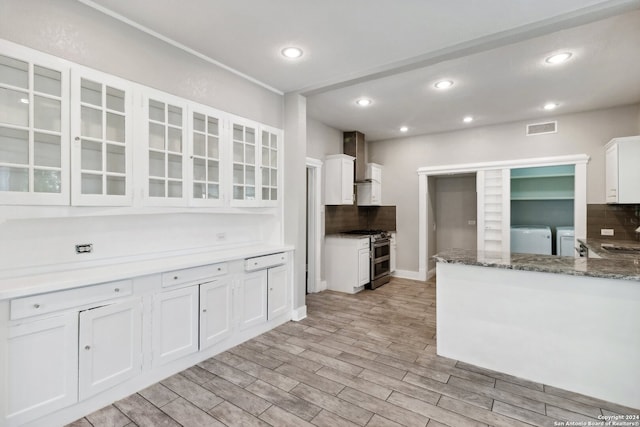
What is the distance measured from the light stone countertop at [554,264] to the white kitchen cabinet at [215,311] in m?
2.04

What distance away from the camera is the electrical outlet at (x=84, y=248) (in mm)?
2352

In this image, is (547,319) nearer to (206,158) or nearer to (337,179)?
(206,158)

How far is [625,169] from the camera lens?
3.97 metres

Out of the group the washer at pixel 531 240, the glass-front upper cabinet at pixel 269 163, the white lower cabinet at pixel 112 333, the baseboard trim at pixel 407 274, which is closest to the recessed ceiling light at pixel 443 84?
the glass-front upper cabinet at pixel 269 163

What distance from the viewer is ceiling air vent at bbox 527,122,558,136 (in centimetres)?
478

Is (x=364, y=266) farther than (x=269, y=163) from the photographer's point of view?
Yes

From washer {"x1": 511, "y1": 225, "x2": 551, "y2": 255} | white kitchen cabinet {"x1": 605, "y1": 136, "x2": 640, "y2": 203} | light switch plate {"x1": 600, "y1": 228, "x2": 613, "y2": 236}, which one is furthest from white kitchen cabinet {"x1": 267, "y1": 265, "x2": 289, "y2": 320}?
light switch plate {"x1": 600, "y1": 228, "x2": 613, "y2": 236}

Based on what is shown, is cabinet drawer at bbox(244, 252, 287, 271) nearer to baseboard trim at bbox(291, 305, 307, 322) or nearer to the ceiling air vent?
baseboard trim at bbox(291, 305, 307, 322)

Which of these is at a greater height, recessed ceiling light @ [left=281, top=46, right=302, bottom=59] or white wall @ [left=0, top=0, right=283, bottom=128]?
recessed ceiling light @ [left=281, top=46, right=302, bottom=59]

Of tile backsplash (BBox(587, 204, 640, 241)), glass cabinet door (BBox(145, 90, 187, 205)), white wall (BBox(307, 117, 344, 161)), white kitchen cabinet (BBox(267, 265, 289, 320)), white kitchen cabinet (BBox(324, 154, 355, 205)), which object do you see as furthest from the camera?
white kitchen cabinet (BBox(324, 154, 355, 205))

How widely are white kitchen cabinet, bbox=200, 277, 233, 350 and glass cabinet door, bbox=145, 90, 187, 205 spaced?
844 mm

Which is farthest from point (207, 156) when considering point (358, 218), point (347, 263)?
point (358, 218)

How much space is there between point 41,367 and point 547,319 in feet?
11.6

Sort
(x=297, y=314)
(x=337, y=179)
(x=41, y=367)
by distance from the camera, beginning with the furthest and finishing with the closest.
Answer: (x=337, y=179), (x=297, y=314), (x=41, y=367)
